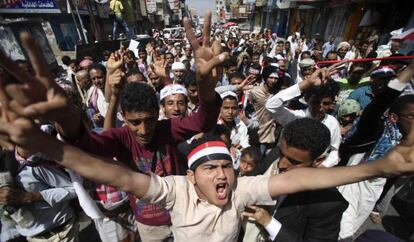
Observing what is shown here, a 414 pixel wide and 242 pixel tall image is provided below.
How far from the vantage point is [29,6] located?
13961 millimetres

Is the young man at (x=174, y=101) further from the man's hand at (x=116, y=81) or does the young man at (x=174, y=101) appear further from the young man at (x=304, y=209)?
the young man at (x=304, y=209)

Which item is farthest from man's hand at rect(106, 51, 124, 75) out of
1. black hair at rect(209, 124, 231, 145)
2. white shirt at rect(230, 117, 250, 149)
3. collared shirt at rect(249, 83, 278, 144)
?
collared shirt at rect(249, 83, 278, 144)

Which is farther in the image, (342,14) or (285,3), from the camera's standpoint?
(285,3)

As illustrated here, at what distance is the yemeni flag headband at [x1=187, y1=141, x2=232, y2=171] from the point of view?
4.98 feet

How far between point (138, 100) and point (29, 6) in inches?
636

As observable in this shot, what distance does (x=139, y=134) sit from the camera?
1.76 meters

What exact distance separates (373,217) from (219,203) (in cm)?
308

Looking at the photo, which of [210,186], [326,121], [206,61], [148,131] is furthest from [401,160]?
[326,121]

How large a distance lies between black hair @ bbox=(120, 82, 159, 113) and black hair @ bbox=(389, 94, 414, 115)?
2.22 m

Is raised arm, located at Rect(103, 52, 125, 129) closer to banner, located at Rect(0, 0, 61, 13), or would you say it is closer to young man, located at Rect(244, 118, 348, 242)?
young man, located at Rect(244, 118, 348, 242)

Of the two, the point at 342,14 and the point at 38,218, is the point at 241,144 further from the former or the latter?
the point at 342,14

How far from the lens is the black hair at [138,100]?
1.73m

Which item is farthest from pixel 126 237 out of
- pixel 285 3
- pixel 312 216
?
pixel 285 3

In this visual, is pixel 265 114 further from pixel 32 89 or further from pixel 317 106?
pixel 32 89
